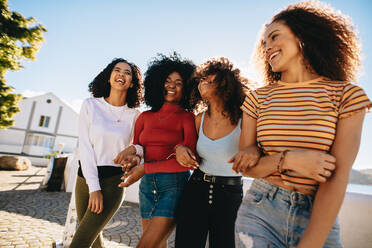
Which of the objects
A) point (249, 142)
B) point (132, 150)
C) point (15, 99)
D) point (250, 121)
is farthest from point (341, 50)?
point (15, 99)

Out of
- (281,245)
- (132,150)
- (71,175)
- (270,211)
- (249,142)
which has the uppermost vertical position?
(249,142)

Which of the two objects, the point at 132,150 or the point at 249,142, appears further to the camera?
the point at 132,150

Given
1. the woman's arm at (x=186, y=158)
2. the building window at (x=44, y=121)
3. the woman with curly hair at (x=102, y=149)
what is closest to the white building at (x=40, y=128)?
the building window at (x=44, y=121)

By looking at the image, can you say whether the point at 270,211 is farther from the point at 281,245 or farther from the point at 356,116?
the point at 356,116

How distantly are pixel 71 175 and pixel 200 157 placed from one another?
31.1ft

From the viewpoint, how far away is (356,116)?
3.67ft

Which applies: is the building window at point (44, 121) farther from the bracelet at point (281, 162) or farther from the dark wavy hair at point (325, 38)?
the bracelet at point (281, 162)

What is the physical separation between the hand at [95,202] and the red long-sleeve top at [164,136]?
0.59m

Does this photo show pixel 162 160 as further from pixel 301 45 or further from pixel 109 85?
pixel 301 45

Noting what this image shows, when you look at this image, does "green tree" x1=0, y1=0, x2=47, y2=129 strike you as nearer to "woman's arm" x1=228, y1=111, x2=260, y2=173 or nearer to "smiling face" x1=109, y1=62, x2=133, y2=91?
"smiling face" x1=109, y1=62, x2=133, y2=91

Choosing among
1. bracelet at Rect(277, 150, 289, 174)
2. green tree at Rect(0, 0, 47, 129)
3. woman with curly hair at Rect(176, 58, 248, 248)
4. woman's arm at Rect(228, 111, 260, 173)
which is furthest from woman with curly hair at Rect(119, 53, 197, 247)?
green tree at Rect(0, 0, 47, 129)

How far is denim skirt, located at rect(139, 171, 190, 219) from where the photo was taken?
6.84 ft

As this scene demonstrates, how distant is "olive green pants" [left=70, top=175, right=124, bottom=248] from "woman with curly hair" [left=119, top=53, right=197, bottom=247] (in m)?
0.23

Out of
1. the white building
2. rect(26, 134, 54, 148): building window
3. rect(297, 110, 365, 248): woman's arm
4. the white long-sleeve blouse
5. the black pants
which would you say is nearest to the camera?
rect(297, 110, 365, 248): woman's arm
